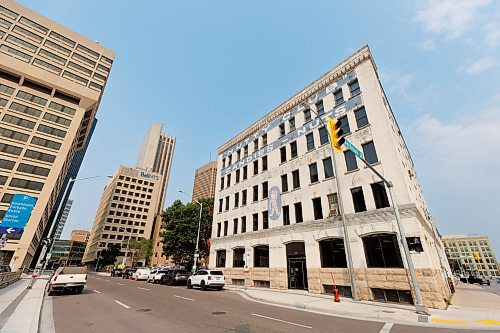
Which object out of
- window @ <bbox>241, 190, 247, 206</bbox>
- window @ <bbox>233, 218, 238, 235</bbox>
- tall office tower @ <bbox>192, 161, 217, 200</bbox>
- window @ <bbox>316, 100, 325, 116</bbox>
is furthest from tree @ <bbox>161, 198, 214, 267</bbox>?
tall office tower @ <bbox>192, 161, 217, 200</bbox>

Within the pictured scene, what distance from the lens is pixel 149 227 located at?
387 ft

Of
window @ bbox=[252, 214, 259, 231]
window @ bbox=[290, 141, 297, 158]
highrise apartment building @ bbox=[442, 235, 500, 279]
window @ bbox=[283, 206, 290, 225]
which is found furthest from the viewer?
highrise apartment building @ bbox=[442, 235, 500, 279]

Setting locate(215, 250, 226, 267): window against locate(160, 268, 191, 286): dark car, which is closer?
locate(160, 268, 191, 286): dark car

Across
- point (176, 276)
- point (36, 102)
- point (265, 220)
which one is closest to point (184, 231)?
point (176, 276)

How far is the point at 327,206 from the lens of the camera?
2066 centimetres

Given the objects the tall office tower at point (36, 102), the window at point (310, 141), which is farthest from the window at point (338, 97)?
the tall office tower at point (36, 102)

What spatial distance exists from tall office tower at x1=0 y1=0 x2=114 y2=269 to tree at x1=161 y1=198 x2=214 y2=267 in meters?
33.5

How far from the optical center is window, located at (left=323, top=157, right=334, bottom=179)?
851 inches

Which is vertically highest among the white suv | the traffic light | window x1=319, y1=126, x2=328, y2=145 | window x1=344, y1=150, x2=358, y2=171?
window x1=319, y1=126, x2=328, y2=145

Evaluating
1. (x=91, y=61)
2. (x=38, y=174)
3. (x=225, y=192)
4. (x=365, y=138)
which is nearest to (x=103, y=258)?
(x=38, y=174)

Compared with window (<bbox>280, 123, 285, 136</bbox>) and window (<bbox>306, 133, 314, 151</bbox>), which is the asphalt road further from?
window (<bbox>280, 123, 285, 136</bbox>)

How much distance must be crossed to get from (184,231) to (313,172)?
90.2 ft

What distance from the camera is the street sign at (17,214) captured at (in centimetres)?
1262

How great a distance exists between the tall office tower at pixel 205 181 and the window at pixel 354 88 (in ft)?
499
